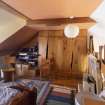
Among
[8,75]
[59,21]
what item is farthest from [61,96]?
[8,75]

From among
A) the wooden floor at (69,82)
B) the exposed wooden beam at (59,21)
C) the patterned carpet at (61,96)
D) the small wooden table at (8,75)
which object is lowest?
the patterned carpet at (61,96)

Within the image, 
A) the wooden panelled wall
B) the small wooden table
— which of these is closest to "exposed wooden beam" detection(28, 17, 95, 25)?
the wooden panelled wall

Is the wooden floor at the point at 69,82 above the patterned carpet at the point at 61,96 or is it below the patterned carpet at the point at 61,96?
above

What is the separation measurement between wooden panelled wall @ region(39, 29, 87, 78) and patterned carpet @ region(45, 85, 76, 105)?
1317 millimetres

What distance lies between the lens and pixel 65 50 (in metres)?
6.09

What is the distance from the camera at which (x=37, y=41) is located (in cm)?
675

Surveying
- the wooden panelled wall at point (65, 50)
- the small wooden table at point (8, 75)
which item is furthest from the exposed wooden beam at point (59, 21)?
the small wooden table at point (8, 75)

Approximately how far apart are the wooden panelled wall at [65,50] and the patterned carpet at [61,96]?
132 centimetres

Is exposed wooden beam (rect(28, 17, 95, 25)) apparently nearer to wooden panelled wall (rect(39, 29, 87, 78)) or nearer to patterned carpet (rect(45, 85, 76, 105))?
wooden panelled wall (rect(39, 29, 87, 78))

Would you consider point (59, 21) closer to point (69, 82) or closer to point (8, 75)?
point (69, 82)

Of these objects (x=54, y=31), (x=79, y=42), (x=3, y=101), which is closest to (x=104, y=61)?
(x=3, y=101)

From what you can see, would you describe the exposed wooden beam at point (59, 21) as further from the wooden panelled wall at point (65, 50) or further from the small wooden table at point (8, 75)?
the small wooden table at point (8, 75)

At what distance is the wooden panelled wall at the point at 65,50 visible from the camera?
19.4 feet

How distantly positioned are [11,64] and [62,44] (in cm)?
217
